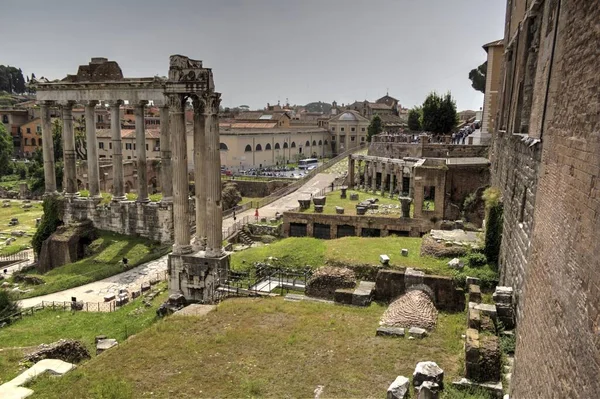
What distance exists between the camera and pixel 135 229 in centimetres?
2753

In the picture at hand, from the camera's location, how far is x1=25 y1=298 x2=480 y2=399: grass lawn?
31.1ft

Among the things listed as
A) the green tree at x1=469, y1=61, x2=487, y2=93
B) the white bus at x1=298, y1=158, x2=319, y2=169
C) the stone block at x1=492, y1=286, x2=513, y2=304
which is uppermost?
the green tree at x1=469, y1=61, x2=487, y2=93

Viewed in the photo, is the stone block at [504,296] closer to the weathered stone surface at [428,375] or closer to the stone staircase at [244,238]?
the weathered stone surface at [428,375]

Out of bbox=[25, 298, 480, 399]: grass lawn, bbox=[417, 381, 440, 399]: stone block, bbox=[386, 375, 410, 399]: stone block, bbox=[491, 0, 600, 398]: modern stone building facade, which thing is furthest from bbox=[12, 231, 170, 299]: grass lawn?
bbox=[491, 0, 600, 398]: modern stone building facade

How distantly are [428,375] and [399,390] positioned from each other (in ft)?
2.11

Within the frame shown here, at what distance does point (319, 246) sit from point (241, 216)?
16.5 metres

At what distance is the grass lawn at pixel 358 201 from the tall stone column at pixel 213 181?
12572 millimetres

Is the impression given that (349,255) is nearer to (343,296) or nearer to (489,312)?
(343,296)

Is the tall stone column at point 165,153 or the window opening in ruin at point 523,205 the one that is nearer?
the window opening in ruin at point 523,205

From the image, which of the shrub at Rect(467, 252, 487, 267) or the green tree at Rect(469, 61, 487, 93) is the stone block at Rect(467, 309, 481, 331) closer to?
the shrub at Rect(467, 252, 487, 267)

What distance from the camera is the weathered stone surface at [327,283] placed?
1532 cm

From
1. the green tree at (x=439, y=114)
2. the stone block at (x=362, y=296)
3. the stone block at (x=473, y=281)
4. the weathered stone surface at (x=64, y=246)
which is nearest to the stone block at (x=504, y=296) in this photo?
the stone block at (x=473, y=281)

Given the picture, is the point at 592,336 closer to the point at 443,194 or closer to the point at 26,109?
the point at 443,194

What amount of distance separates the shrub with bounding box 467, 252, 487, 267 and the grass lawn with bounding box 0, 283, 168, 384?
10.7 m
